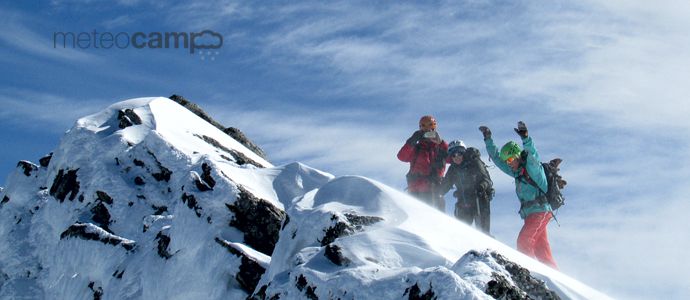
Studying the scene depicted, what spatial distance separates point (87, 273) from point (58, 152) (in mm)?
5240

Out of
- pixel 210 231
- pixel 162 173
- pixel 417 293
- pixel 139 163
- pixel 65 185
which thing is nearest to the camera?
pixel 417 293

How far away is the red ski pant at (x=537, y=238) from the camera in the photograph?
14.6 metres

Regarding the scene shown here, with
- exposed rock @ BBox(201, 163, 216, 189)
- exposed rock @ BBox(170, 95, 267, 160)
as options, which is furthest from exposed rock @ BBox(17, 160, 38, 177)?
exposed rock @ BBox(201, 163, 216, 189)

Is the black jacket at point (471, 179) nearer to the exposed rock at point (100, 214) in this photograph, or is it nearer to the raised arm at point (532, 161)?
the raised arm at point (532, 161)

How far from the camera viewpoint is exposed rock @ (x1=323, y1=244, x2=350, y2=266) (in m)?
10.1

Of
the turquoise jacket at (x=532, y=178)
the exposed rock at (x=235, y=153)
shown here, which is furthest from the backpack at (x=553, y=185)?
the exposed rock at (x=235, y=153)

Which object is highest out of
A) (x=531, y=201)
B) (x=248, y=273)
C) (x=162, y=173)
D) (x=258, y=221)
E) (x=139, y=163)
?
(x=139, y=163)

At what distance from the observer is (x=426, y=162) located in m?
17.0

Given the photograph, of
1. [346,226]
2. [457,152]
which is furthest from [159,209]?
[346,226]

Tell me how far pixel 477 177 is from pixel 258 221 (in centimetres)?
486

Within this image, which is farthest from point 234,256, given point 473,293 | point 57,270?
point 57,270

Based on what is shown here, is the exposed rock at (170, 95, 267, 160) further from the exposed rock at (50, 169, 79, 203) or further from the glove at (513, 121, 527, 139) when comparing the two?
the glove at (513, 121, 527, 139)

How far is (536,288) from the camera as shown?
370 inches

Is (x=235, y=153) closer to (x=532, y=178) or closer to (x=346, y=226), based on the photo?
(x=532, y=178)
